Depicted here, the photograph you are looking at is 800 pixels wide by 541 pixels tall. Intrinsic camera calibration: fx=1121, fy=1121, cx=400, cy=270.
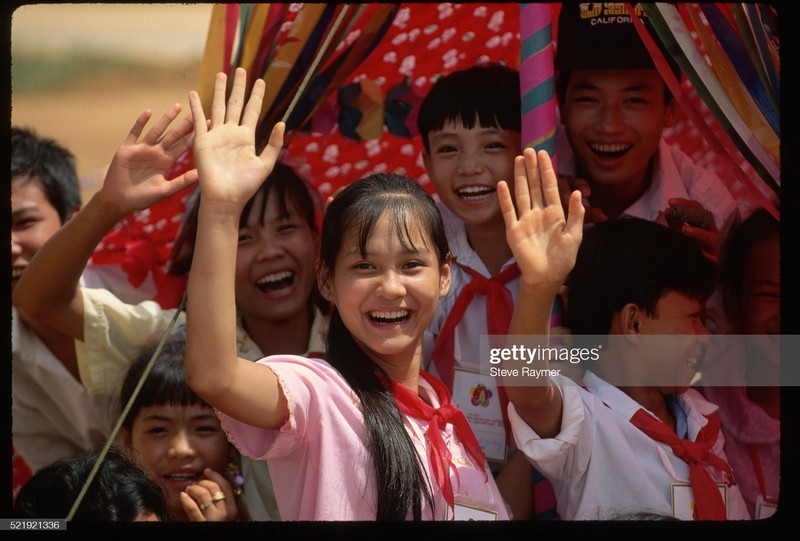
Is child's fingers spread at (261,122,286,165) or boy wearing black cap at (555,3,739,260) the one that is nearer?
child's fingers spread at (261,122,286,165)

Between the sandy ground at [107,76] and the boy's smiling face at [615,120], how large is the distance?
2.46 feet

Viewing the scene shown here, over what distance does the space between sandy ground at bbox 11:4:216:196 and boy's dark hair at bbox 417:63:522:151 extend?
0.47 m

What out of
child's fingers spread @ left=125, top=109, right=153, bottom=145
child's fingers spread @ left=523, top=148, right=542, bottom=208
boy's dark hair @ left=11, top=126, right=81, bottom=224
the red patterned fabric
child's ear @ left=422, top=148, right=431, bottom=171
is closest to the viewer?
child's fingers spread @ left=523, top=148, right=542, bottom=208

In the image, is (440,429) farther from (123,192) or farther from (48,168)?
(48,168)

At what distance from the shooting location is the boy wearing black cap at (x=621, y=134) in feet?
7.07

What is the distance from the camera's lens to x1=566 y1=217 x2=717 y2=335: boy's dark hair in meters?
2.08

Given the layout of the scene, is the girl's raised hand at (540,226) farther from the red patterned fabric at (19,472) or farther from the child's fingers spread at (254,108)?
the red patterned fabric at (19,472)

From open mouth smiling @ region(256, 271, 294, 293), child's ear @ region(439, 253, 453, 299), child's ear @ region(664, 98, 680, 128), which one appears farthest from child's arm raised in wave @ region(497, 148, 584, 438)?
open mouth smiling @ region(256, 271, 294, 293)

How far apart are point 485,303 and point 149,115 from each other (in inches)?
28.3

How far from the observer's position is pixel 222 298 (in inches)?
65.6

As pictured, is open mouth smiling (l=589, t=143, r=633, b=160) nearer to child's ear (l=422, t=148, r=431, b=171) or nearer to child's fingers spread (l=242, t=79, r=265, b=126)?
child's ear (l=422, t=148, r=431, b=171)

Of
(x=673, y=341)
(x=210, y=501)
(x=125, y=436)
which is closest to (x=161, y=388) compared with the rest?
(x=125, y=436)

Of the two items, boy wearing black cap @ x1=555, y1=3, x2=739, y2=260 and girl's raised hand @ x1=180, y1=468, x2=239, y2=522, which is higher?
boy wearing black cap @ x1=555, y1=3, x2=739, y2=260

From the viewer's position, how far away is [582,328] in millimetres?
2082
